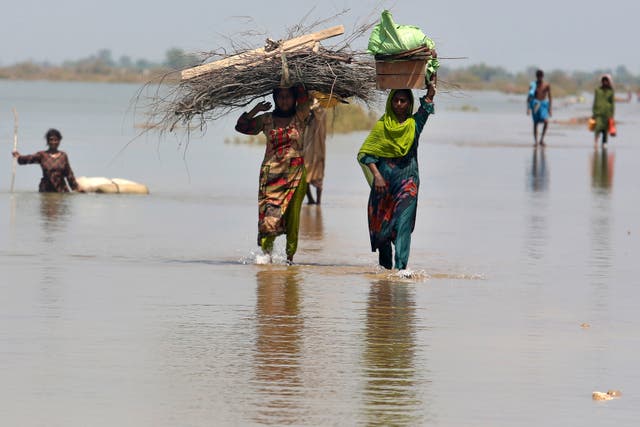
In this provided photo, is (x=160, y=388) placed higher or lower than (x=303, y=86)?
lower

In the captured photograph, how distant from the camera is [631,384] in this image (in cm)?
827

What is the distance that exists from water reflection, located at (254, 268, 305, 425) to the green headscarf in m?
1.10

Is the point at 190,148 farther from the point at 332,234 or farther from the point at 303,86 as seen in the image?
the point at 303,86

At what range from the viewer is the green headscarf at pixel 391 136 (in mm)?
12125

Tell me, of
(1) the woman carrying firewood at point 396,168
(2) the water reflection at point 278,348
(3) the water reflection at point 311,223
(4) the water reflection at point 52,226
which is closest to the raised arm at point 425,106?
(1) the woman carrying firewood at point 396,168

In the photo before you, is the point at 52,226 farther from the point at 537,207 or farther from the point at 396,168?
the point at 537,207

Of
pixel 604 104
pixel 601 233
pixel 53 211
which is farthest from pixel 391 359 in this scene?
pixel 604 104

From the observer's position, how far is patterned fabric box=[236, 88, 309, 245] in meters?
12.8

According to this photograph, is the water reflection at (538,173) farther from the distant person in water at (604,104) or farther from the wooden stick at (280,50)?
the wooden stick at (280,50)

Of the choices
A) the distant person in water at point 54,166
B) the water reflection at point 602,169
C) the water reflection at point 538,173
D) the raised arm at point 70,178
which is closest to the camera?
the distant person in water at point 54,166

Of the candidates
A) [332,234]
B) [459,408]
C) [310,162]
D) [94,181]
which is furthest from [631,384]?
[94,181]

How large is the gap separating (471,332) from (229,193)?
11.7m

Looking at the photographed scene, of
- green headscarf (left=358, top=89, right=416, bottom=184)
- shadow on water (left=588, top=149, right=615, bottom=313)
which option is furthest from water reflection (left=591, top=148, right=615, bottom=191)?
green headscarf (left=358, top=89, right=416, bottom=184)

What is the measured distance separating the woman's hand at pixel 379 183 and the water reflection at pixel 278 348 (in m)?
0.87
